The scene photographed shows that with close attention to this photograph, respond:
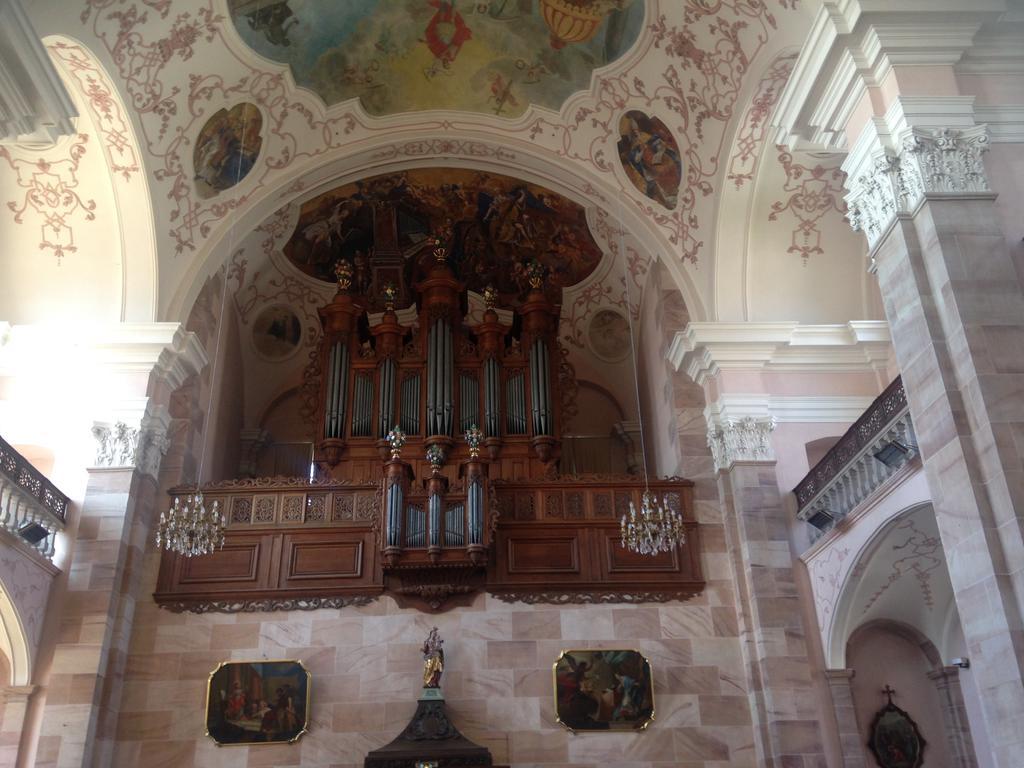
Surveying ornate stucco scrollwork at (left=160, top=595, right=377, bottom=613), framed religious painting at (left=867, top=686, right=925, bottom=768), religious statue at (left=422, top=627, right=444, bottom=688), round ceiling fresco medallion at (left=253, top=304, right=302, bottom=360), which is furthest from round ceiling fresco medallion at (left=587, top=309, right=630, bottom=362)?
framed religious painting at (left=867, top=686, right=925, bottom=768)

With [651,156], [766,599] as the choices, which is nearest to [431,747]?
[766,599]

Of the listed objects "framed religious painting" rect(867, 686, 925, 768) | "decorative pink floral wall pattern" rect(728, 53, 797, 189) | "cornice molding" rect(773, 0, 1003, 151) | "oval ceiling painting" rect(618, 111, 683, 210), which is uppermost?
"oval ceiling painting" rect(618, 111, 683, 210)

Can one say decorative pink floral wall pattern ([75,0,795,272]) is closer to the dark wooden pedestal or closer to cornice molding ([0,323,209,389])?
cornice molding ([0,323,209,389])

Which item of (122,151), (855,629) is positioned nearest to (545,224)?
(122,151)

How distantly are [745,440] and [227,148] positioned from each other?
25.9ft

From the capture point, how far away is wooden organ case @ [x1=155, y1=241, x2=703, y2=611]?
12.0 m

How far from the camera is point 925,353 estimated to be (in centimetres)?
705

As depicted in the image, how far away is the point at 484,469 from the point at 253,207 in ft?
16.6

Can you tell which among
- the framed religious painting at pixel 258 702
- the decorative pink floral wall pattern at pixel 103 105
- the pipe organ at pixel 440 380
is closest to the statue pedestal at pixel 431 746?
the framed religious painting at pixel 258 702

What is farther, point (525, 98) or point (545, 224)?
point (545, 224)

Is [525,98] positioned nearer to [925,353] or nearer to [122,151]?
[122,151]

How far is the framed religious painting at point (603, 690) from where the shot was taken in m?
11.4

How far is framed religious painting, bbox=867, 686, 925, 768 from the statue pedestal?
14.2ft

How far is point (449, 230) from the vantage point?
53.4 ft
